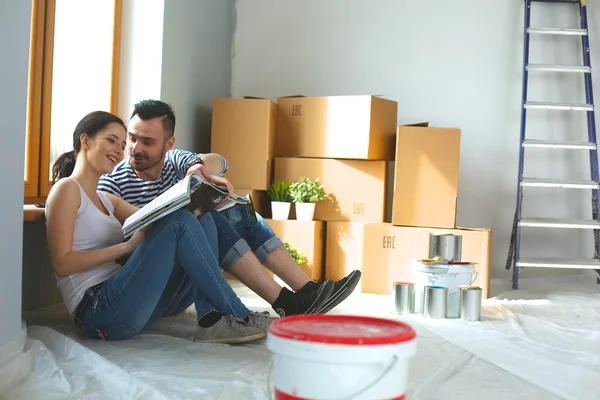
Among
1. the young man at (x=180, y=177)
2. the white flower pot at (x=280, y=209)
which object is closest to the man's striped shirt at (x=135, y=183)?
the young man at (x=180, y=177)

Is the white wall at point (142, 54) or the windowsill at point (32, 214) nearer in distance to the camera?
the windowsill at point (32, 214)

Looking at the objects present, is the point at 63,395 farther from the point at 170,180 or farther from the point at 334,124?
the point at 334,124

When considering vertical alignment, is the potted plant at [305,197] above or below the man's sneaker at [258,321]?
above

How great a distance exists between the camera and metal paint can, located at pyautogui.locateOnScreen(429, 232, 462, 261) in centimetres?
314

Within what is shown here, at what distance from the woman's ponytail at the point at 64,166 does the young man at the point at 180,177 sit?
10.3 inches

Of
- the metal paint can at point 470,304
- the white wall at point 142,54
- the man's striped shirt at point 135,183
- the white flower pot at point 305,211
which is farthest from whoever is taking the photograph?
the white flower pot at point 305,211

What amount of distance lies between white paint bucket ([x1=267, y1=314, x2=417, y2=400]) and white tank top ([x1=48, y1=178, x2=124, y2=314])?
113 centimetres

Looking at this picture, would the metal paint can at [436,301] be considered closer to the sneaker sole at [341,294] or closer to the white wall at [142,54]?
the sneaker sole at [341,294]

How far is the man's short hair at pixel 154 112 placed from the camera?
2.62 meters

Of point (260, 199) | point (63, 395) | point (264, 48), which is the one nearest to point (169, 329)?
point (63, 395)

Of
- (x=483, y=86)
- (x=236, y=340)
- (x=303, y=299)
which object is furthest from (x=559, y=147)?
(x=236, y=340)

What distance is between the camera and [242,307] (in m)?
2.25

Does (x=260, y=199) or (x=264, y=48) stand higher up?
(x=264, y=48)

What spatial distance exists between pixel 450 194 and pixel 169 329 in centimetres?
179
